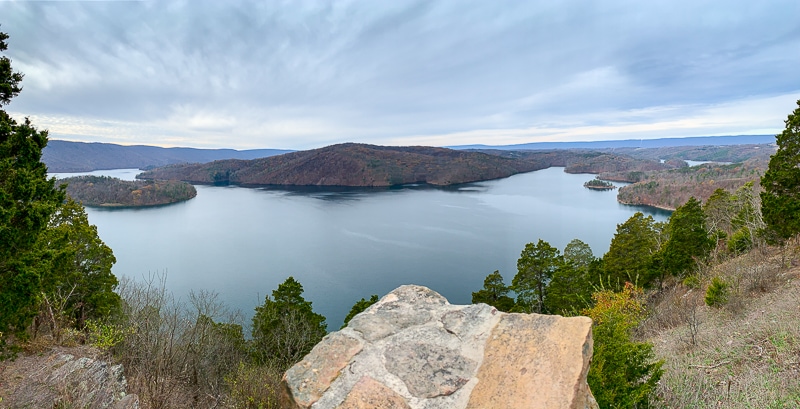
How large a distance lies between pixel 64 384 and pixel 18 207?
3.49 m

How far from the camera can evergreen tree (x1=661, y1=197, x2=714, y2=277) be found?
16.2 meters

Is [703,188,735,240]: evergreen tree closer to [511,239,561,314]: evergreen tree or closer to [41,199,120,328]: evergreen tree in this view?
[511,239,561,314]: evergreen tree

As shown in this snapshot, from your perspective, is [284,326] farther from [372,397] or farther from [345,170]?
[345,170]

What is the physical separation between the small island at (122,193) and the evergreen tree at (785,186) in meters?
98.9

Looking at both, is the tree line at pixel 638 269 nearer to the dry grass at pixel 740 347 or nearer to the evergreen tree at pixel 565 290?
the evergreen tree at pixel 565 290

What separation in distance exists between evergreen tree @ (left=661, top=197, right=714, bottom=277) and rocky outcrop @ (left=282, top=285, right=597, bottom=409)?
17.5 metres

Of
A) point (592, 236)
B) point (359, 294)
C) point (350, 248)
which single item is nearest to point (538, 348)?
point (359, 294)

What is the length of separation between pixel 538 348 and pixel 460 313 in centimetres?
87

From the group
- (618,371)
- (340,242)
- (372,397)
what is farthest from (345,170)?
(372,397)

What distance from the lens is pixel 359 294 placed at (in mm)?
28453

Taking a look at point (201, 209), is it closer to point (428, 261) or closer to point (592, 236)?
point (428, 261)

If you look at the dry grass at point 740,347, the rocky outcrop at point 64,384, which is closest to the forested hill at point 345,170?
the dry grass at point 740,347

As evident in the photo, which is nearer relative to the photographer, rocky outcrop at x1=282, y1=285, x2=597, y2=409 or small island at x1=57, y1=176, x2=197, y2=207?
rocky outcrop at x1=282, y1=285, x2=597, y2=409

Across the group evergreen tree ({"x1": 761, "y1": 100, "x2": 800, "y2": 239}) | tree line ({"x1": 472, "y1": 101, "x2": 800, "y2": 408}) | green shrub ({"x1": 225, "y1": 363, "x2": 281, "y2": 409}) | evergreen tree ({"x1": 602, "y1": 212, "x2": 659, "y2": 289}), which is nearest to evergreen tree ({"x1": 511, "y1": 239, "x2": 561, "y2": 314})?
tree line ({"x1": 472, "y1": 101, "x2": 800, "y2": 408})
